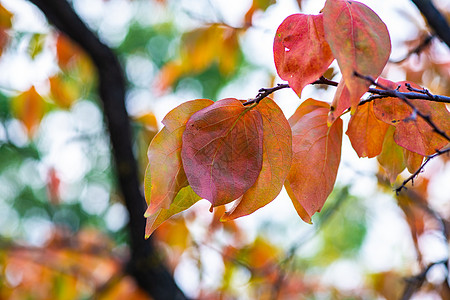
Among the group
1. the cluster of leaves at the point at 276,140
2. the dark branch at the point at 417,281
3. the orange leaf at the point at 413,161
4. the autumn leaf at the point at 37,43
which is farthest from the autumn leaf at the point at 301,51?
the autumn leaf at the point at 37,43

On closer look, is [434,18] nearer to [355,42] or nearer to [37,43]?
[355,42]

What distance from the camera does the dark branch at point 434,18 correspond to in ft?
1.49

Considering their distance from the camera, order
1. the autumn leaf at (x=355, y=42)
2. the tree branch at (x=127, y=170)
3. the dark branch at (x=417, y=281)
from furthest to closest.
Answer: the tree branch at (x=127, y=170) < the dark branch at (x=417, y=281) < the autumn leaf at (x=355, y=42)

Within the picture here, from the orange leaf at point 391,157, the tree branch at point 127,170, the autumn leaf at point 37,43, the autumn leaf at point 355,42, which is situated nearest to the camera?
the autumn leaf at point 355,42

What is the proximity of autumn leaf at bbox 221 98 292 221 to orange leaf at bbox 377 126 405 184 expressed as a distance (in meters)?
0.12

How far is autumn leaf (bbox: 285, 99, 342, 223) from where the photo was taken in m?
0.33

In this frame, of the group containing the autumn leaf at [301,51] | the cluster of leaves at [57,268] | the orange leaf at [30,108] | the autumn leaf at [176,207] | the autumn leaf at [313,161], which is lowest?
the cluster of leaves at [57,268]

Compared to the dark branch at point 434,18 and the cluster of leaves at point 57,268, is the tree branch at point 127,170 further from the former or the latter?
the dark branch at point 434,18

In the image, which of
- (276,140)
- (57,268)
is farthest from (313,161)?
(57,268)

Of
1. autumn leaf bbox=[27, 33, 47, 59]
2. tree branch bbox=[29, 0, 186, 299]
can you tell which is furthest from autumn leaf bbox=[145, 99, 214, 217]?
autumn leaf bbox=[27, 33, 47, 59]

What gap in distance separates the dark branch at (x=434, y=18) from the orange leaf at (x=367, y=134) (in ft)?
0.60

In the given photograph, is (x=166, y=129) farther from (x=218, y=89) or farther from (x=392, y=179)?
(x=218, y=89)

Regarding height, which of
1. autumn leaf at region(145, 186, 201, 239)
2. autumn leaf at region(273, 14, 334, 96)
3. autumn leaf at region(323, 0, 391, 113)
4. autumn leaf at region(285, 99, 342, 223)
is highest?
autumn leaf at region(323, 0, 391, 113)

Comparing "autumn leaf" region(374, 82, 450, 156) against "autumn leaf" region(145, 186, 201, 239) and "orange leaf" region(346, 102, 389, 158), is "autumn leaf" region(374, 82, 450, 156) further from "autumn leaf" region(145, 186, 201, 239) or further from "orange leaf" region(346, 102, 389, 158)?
"autumn leaf" region(145, 186, 201, 239)
